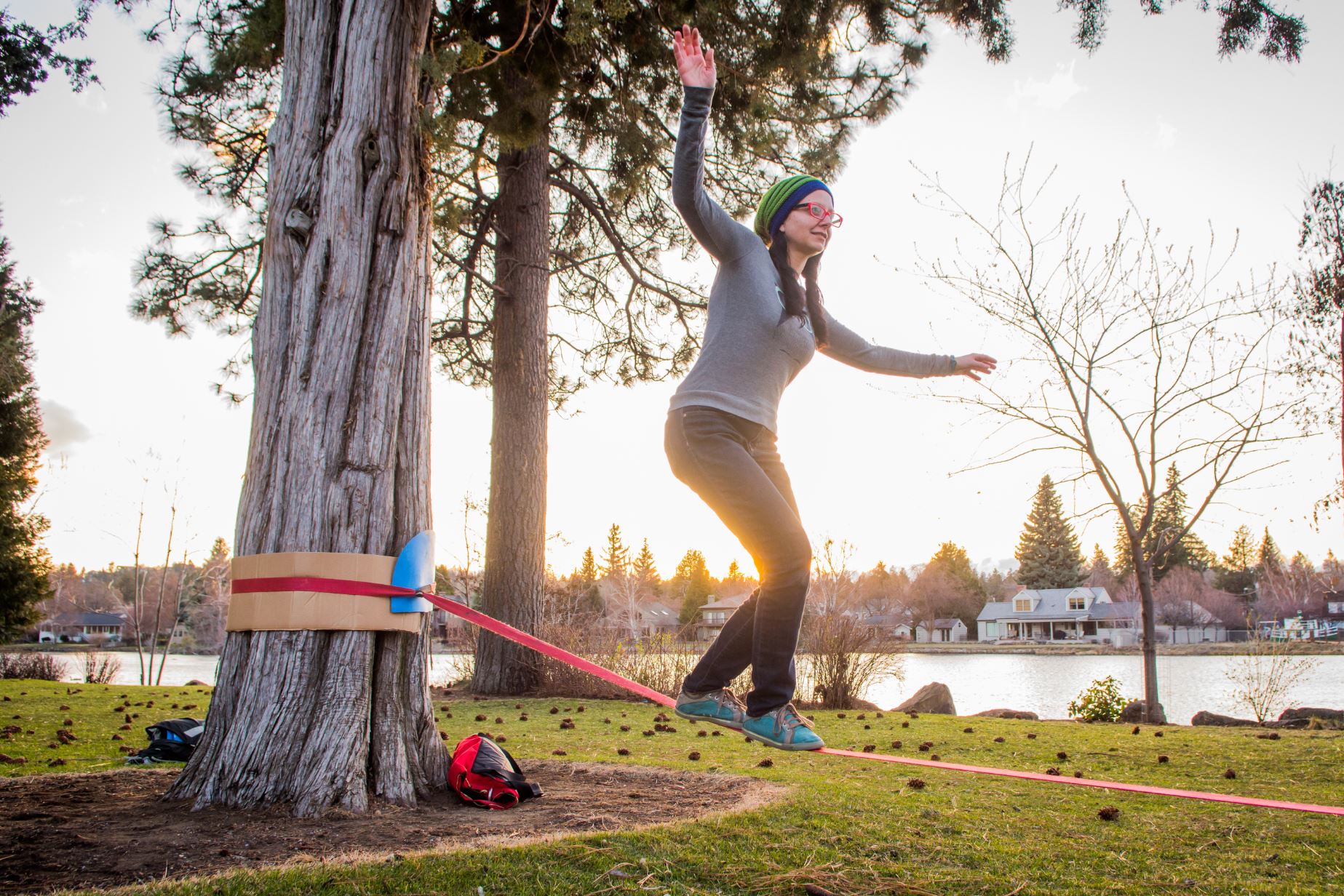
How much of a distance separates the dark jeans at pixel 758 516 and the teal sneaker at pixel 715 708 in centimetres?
13

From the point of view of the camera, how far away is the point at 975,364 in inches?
133

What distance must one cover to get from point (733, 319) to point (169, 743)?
3.96 m

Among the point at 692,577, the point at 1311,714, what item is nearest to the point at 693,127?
the point at 1311,714

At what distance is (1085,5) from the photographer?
20.6ft

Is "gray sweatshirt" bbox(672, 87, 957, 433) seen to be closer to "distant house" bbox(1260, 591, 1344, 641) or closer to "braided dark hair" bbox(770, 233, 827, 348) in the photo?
"braided dark hair" bbox(770, 233, 827, 348)

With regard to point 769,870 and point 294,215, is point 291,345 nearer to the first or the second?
point 294,215

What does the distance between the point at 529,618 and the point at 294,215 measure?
21.1 feet

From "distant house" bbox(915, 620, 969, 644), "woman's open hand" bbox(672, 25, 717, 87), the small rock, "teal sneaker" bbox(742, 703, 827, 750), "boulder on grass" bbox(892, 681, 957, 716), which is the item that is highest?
"woman's open hand" bbox(672, 25, 717, 87)

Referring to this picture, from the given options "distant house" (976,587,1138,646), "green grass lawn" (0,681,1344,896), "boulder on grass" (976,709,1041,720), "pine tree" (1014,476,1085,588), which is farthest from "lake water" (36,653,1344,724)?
"pine tree" (1014,476,1085,588)

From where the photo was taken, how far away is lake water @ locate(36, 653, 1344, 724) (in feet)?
48.2

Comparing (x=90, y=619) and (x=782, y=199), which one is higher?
(x=782, y=199)

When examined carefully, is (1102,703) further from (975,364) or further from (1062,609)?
(1062,609)

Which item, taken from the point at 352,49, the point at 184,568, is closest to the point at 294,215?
the point at 352,49

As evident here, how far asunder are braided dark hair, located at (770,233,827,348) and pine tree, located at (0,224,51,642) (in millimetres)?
20649
